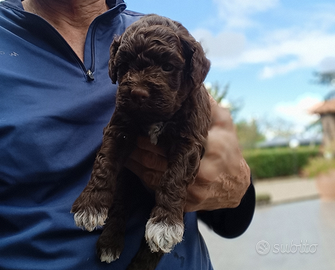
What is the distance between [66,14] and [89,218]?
4.65 ft

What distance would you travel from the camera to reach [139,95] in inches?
58.9

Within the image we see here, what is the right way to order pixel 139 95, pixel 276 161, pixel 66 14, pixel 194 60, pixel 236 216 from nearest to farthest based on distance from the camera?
pixel 139 95 < pixel 194 60 < pixel 66 14 < pixel 236 216 < pixel 276 161

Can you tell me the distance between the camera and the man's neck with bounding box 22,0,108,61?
225 cm

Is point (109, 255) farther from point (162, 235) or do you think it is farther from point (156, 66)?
point (156, 66)

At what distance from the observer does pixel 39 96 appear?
6.21ft

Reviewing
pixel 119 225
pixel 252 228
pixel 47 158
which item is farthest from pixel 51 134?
pixel 252 228

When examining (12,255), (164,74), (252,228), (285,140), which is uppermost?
(164,74)

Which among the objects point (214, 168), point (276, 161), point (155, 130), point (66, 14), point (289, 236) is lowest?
point (276, 161)

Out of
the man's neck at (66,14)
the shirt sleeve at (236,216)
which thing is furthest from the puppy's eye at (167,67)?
the shirt sleeve at (236,216)

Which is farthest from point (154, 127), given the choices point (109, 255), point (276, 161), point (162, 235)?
point (276, 161)

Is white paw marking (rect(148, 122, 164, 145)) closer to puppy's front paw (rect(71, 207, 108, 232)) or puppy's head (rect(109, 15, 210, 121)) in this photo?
puppy's head (rect(109, 15, 210, 121))

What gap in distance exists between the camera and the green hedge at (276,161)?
27.8m

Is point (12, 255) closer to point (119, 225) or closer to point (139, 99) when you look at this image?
point (119, 225)

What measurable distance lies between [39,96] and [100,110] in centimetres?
34
